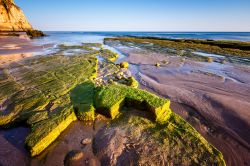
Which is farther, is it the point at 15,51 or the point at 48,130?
the point at 15,51

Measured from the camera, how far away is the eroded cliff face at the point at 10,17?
4456cm

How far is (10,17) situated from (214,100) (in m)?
59.7

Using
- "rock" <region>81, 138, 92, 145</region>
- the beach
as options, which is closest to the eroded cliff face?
the beach

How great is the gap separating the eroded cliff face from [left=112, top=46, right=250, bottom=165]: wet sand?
52.0m

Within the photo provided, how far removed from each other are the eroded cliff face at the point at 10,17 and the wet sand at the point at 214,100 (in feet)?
170

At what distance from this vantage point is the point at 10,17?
47.2 metres

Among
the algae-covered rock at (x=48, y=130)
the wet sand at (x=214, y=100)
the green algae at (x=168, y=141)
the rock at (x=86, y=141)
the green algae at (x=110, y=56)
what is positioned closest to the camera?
the green algae at (x=168, y=141)

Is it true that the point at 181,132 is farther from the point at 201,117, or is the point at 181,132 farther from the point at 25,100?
the point at 25,100

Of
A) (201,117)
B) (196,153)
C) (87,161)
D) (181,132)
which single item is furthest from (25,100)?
(201,117)

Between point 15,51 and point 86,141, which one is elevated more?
point 86,141

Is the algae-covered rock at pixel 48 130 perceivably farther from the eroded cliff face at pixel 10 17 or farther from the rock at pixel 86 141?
the eroded cliff face at pixel 10 17

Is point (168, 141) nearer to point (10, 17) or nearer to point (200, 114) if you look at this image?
point (200, 114)

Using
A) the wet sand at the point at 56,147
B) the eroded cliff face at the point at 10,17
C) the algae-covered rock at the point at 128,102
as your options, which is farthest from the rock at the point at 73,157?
the eroded cliff face at the point at 10,17

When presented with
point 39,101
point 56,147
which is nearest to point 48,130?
point 56,147
